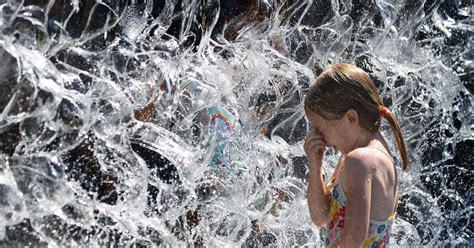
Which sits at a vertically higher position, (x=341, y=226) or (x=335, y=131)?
(x=335, y=131)

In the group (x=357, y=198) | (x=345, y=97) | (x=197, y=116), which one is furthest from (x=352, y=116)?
(x=197, y=116)

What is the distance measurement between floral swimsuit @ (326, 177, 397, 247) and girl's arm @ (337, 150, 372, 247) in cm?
10

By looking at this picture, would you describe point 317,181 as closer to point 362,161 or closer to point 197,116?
point 362,161

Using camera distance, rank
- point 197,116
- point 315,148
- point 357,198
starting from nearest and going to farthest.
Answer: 1. point 357,198
2. point 315,148
3. point 197,116

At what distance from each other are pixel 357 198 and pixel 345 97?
1.15ft

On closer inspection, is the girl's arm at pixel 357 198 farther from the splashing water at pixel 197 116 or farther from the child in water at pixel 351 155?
the splashing water at pixel 197 116

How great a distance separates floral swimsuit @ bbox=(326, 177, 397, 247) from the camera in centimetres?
317

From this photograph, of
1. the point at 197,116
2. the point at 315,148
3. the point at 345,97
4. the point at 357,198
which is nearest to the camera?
the point at 357,198

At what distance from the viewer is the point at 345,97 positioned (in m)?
3.15

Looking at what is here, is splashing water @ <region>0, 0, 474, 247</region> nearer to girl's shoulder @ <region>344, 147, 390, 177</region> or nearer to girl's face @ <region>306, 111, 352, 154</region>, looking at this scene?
girl's face @ <region>306, 111, 352, 154</region>

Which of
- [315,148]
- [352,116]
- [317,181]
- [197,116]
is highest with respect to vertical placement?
[352,116]

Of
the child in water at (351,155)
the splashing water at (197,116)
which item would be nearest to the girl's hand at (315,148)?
the child in water at (351,155)

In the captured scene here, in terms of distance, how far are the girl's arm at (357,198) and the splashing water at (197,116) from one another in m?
0.85

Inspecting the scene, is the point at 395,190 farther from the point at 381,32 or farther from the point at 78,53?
the point at 381,32
